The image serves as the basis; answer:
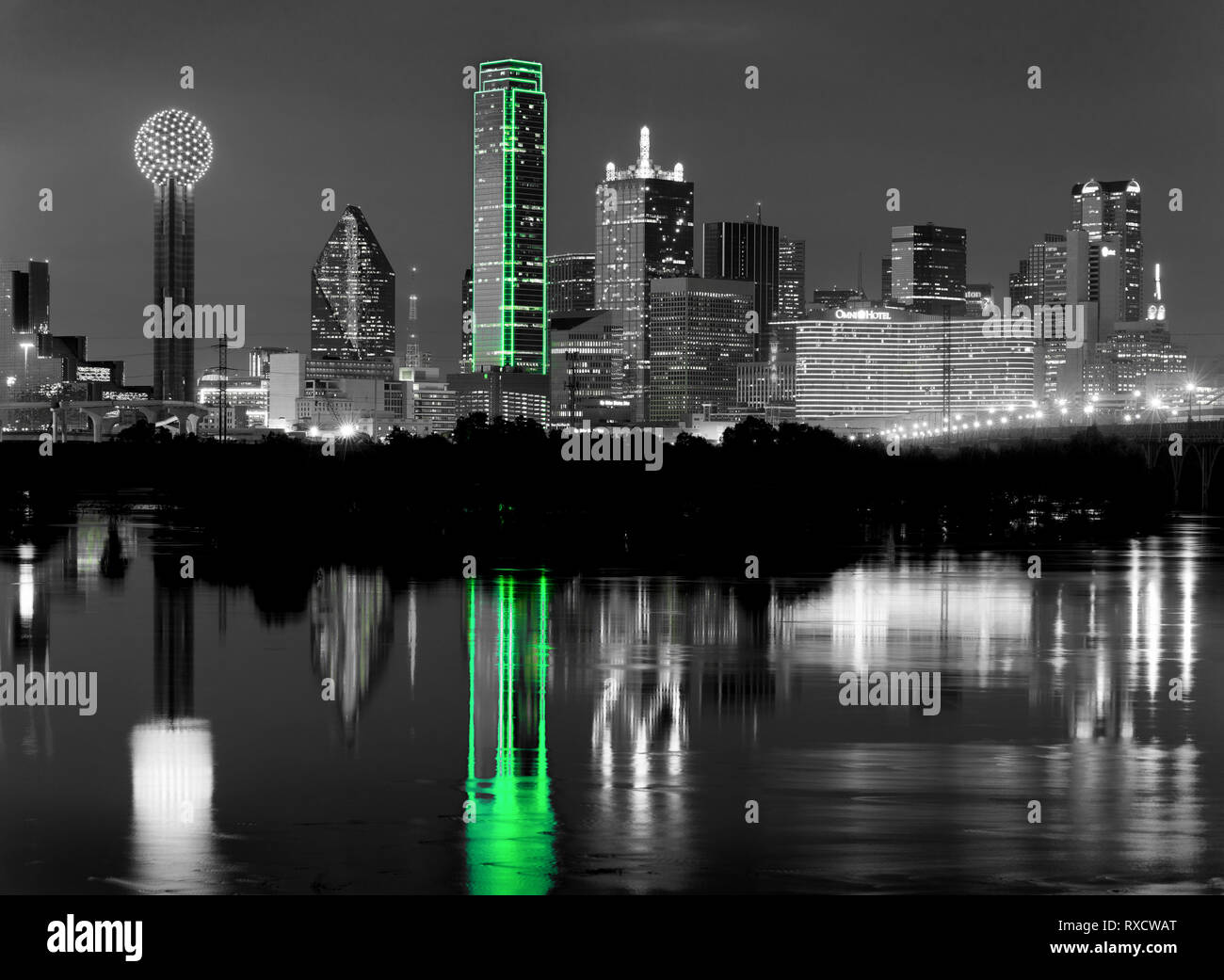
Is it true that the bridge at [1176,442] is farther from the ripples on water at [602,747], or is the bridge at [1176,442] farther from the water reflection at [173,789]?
the water reflection at [173,789]

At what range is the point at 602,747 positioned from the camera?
2930 centimetres

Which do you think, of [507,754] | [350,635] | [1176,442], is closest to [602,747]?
[507,754]

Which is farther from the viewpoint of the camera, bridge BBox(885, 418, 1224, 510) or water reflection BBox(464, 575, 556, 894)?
bridge BBox(885, 418, 1224, 510)

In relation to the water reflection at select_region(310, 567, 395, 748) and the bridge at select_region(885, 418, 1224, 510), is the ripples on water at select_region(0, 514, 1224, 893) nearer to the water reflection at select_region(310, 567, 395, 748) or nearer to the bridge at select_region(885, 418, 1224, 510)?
the water reflection at select_region(310, 567, 395, 748)

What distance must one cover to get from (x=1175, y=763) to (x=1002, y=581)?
115 feet

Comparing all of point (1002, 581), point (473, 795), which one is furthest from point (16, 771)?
point (1002, 581)

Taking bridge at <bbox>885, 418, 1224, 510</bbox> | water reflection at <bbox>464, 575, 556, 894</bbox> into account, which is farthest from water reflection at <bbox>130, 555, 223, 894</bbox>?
bridge at <bbox>885, 418, 1224, 510</bbox>

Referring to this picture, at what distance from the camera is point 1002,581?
6306cm

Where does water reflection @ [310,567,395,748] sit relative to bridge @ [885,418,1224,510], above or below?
below

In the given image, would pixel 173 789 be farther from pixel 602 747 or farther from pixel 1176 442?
pixel 1176 442

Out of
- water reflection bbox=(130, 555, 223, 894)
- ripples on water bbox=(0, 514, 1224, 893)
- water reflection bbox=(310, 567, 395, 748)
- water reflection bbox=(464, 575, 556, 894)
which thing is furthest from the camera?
water reflection bbox=(310, 567, 395, 748)

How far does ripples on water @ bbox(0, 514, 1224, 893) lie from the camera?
21547 millimetres
